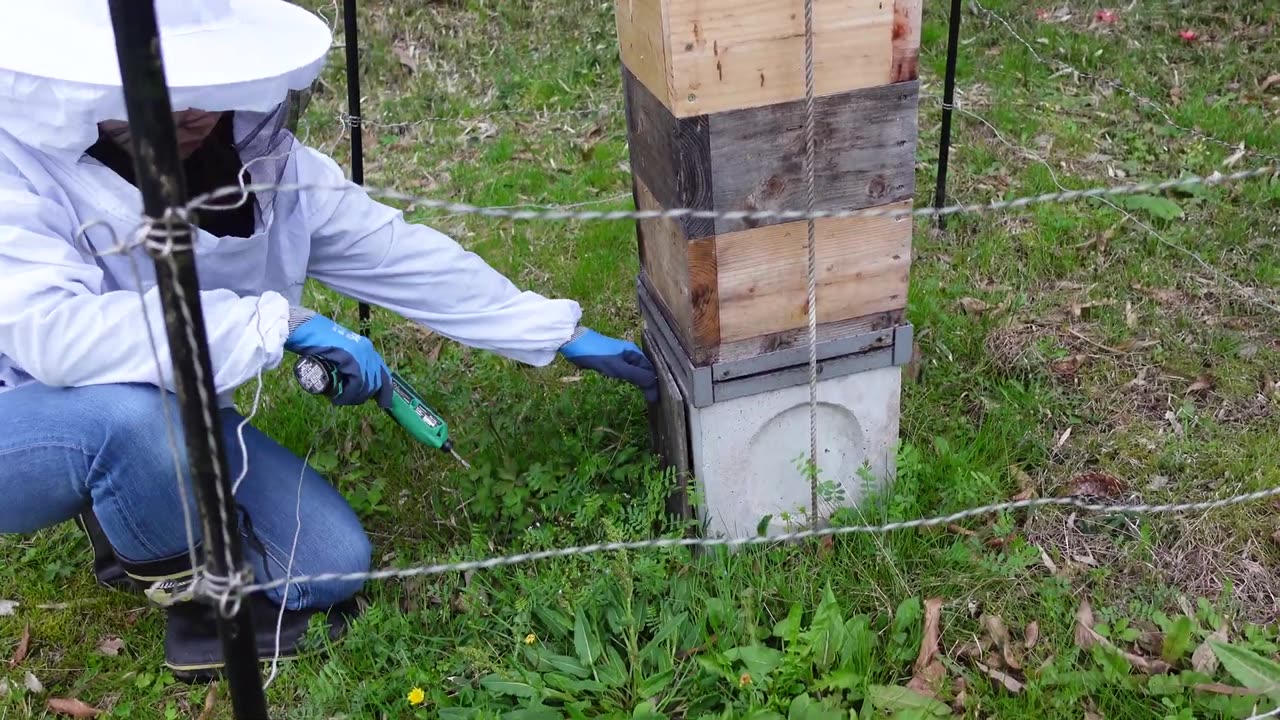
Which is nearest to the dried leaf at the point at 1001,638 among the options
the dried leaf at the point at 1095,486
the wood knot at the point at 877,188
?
the dried leaf at the point at 1095,486

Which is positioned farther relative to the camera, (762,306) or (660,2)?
(762,306)

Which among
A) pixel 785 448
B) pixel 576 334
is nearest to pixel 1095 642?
pixel 785 448

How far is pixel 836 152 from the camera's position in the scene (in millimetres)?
2150

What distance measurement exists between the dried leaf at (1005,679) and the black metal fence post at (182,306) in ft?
4.83

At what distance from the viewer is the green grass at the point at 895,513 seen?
220 cm

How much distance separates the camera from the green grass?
7.22 feet

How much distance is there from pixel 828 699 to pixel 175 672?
59.0 inches

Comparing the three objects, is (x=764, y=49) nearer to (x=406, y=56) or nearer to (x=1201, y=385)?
(x=1201, y=385)

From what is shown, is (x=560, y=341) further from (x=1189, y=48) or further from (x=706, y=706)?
(x=1189, y=48)

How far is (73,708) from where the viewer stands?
2.38m

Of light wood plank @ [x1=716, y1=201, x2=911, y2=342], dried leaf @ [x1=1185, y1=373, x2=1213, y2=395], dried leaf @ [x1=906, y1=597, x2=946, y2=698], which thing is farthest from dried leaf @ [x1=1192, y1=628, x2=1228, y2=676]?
dried leaf @ [x1=1185, y1=373, x2=1213, y2=395]

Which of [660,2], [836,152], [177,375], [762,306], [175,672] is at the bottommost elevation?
[175,672]

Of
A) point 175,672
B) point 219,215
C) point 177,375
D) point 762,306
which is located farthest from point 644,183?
point 175,672

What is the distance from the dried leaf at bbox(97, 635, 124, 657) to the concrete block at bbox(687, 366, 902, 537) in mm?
1442
